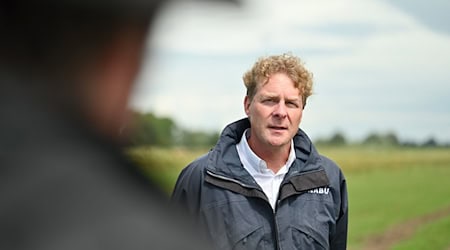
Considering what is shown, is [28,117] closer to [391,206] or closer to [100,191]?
[100,191]

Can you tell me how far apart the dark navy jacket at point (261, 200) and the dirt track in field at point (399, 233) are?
994 centimetres

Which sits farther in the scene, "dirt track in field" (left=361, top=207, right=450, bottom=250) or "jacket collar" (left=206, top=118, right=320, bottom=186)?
"dirt track in field" (left=361, top=207, right=450, bottom=250)

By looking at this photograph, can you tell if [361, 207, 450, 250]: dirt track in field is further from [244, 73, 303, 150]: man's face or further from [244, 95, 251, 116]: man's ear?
[244, 73, 303, 150]: man's face

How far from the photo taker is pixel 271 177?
368cm

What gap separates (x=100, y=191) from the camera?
2.11 ft

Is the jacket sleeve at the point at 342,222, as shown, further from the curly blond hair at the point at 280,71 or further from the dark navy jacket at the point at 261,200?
the curly blond hair at the point at 280,71

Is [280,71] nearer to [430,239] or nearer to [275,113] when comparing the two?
[275,113]

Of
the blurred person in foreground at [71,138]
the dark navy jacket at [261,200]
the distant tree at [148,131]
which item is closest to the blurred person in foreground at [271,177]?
the dark navy jacket at [261,200]

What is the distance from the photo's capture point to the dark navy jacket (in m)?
3.50

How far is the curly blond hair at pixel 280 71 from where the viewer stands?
12.2 ft

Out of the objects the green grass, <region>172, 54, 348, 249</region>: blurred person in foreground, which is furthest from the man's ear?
the green grass

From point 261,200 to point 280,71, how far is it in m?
0.58

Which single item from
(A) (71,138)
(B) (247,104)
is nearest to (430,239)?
(B) (247,104)

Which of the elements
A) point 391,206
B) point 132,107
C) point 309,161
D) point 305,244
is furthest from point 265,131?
point 391,206
